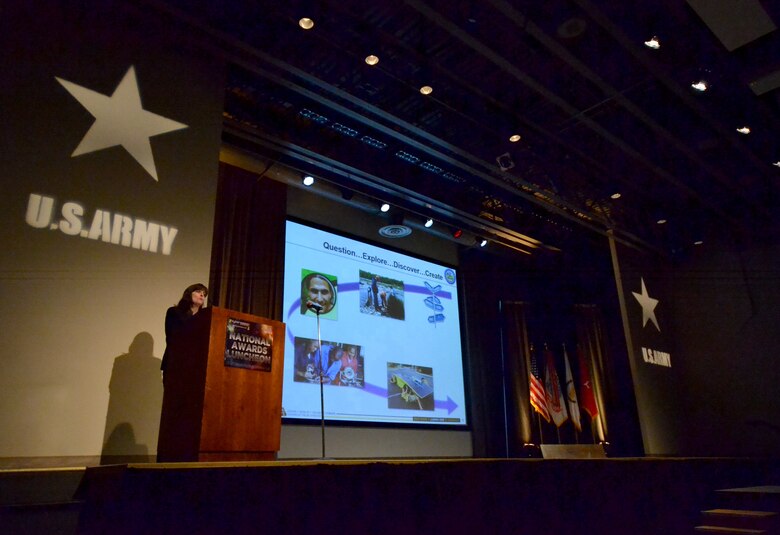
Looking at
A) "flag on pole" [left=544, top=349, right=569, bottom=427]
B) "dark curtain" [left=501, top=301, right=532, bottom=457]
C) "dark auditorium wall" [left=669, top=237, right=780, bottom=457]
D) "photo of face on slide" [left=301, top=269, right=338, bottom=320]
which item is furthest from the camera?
"flag on pole" [left=544, top=349, right=569, bottom=427]

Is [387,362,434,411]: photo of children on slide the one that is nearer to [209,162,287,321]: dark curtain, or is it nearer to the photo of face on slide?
the photo of face on slide

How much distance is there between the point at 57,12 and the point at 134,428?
2.66 meters

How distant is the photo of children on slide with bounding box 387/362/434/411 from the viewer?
578 centimetres

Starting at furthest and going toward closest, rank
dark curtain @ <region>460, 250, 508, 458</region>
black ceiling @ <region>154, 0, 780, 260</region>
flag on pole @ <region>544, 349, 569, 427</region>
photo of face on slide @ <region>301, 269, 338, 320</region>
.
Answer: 1. flag on pole @ <region>544, 349, 569, 427</region>
2. dark curtain @ <region>460, 250, 508, 458</region>
3. photo of face on slide @ <region>301, 269, 338, 320</region>
4. black ceiling @ <region>154, 0, 780, 260</region>

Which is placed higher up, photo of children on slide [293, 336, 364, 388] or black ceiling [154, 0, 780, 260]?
black ceiling [154, 0, 780, 260]

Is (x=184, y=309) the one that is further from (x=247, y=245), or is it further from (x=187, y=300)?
(x=247, y=245)

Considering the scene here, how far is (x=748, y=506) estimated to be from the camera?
318 cm

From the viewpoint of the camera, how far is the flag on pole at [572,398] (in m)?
7.26

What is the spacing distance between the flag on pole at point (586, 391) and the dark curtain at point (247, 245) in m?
4.64

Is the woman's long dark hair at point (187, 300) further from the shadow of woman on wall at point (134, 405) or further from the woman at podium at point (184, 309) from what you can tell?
the shadow of woman on wall at point (134, 405)

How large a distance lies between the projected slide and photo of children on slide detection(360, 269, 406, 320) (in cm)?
1

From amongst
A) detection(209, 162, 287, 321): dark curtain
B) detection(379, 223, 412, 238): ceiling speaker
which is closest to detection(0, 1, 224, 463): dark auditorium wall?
detection(209, 162, 287, 321): dark curtain

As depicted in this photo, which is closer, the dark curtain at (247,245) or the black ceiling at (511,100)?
the black ceiling at (511,100)

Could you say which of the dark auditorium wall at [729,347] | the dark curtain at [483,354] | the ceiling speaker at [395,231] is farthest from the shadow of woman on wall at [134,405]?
the dark auditorium wall at [729,347]
